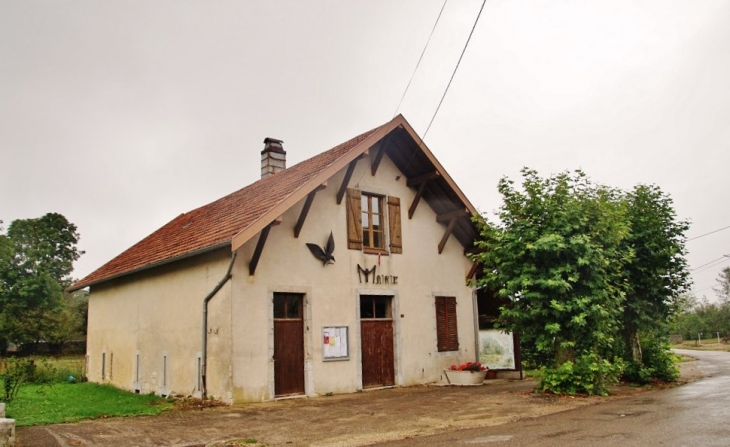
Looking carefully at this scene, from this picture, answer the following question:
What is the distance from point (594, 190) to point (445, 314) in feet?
18.1

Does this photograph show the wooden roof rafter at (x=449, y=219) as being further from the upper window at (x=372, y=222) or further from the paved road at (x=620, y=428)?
the paved road at (x=620, y=428)

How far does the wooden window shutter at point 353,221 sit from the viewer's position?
15.2 m

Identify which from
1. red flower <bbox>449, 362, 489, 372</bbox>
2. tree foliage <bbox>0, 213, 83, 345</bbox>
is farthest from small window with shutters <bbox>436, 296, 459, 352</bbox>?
tree foliage <bbox>0, 213, 83, 345</bbox>

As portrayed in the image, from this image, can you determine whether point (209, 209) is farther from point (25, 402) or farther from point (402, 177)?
point (25, 402)

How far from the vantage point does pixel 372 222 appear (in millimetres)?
15984

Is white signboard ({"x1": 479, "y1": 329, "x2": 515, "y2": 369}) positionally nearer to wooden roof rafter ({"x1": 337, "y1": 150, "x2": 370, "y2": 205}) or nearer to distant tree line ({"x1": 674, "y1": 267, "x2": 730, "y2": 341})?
wooden roof rafter ({"x1": 337, "y1": 150, "x2": 370, "y2": 205})

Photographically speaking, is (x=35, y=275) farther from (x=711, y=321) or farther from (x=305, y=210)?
(x=711, y=321)

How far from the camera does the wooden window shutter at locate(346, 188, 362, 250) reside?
1520cm

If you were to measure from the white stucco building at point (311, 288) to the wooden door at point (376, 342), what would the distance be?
4cm

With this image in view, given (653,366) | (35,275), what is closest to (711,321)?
(653,366)

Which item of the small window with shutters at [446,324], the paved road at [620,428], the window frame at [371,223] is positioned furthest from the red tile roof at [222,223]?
the paved road at [620,428]

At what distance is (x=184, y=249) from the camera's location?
1401 cm

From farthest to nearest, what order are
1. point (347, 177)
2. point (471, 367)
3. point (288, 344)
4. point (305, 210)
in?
point (471, 367)
point (347, 177)
point (305, 210)
point (288, 344)

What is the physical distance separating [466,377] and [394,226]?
4438 mm
